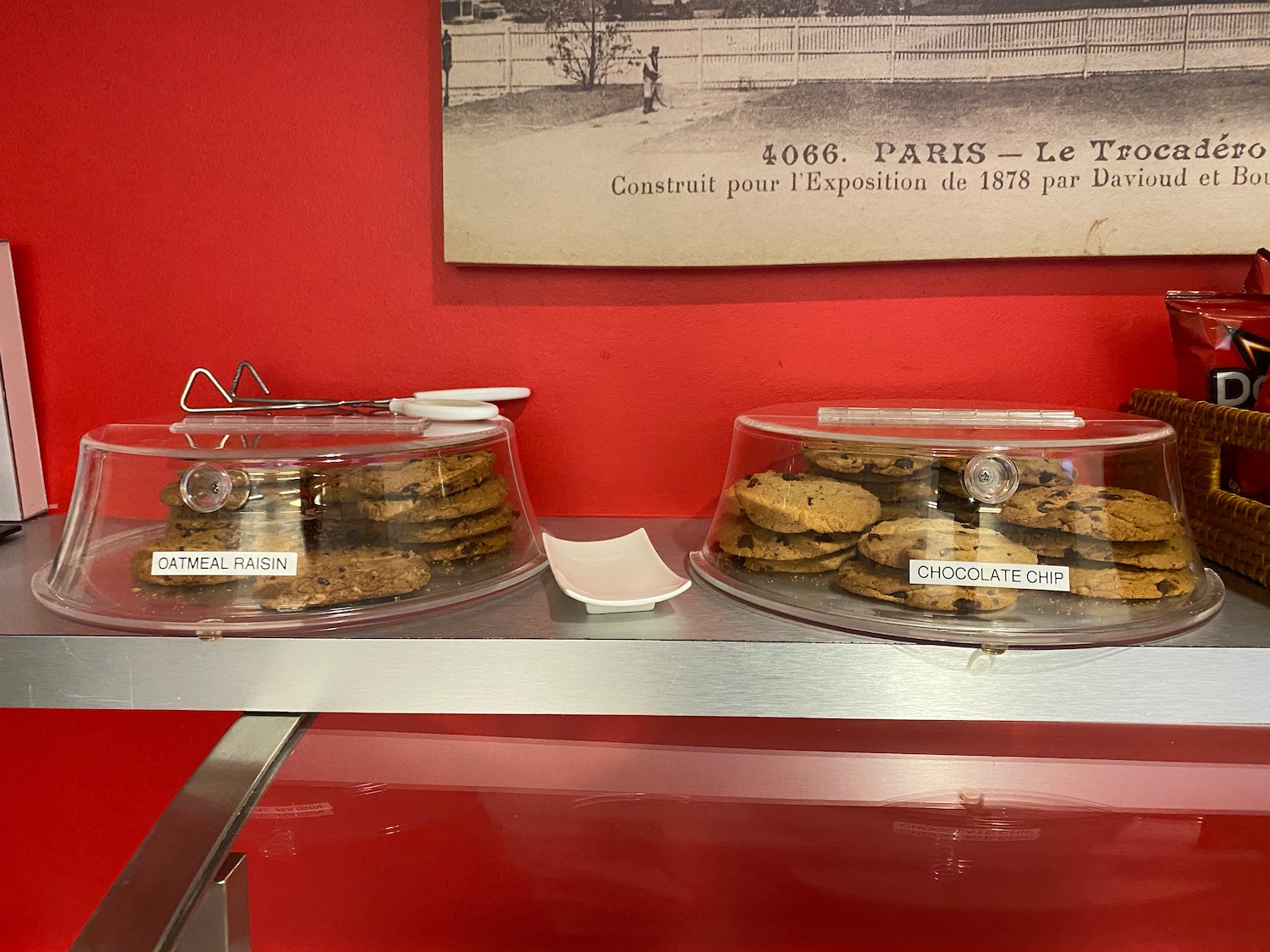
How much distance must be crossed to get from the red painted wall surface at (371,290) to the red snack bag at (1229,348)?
0.41 feet

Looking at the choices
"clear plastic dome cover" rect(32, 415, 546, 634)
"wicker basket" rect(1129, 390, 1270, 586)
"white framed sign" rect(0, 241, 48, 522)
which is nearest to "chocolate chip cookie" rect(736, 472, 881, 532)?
"clear plastic dome cover" rect(32, 415, 546, 634)

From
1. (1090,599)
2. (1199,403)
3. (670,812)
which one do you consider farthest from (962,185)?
(670,812)

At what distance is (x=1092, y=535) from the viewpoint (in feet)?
2.43

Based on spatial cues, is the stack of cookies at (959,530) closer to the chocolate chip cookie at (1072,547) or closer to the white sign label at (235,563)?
the chocolate chip cookie at (1072,547)

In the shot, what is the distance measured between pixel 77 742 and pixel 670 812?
37.9 inches

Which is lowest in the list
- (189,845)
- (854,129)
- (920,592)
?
(189,845)

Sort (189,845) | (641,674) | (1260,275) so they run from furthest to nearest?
(1260,275), (641,674), (189,845)

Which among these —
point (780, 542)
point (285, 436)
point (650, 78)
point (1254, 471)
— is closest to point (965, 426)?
point (780, 542)

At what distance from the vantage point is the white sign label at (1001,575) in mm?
732

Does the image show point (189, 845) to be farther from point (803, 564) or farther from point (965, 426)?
point (965, 426)

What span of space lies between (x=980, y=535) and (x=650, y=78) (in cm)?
66

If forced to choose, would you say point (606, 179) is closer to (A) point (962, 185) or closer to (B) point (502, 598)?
(A) point (962, 185)

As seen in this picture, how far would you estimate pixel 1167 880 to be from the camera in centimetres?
74

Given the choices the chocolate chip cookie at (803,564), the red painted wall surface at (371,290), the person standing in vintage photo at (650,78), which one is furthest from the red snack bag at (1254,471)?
the person standing in vintage photo at (650,78)
